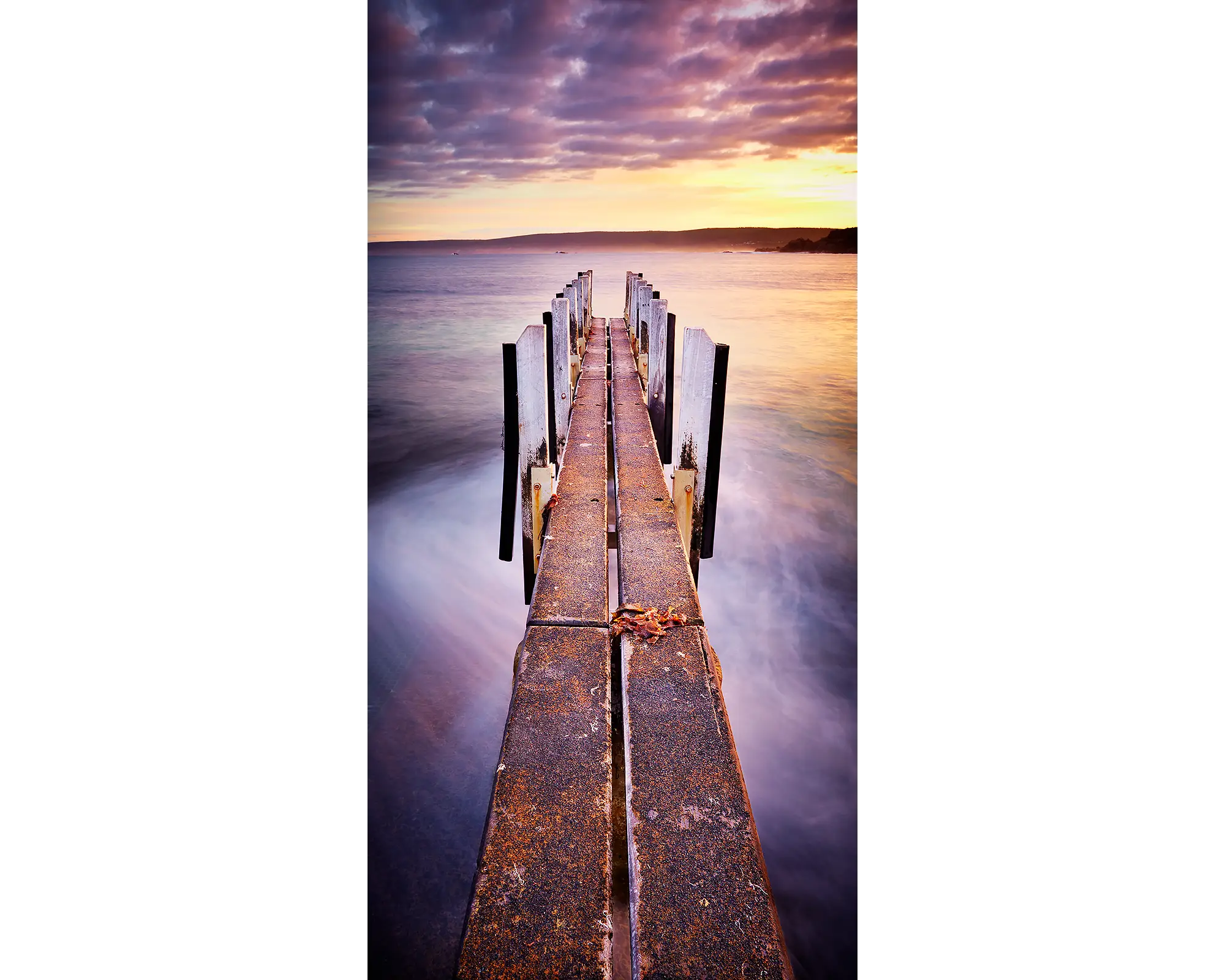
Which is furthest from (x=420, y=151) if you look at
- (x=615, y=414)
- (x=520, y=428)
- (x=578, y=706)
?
(x=578, y=706)

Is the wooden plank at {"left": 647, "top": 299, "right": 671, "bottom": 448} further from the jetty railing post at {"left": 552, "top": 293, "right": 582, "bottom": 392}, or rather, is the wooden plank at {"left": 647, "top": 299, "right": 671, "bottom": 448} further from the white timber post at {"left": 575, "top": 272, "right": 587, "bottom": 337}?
the white timber post at {"left": 575, "top": 272, "right": 587, "bottom": 337}

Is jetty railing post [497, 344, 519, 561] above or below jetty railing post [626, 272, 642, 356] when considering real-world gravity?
below

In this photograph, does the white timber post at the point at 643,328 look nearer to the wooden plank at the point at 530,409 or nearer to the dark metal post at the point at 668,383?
the dark metal post at the point at 668,383

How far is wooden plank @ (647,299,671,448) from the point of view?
12.8 feet

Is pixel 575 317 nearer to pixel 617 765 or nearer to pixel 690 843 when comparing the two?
pixel 617 765

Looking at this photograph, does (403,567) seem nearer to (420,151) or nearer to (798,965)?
(420,151)

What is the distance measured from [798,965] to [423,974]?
1316mm

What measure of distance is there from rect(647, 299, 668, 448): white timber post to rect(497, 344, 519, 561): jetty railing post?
1469mm

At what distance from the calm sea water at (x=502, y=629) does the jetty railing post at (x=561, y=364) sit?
3.15ft

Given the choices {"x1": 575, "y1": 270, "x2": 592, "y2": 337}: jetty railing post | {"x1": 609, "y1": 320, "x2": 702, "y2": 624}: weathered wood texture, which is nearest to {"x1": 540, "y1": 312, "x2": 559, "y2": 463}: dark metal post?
{"x1": 609, "y1": 320, "x2": 702, "y2": 624}: weathered wood texture

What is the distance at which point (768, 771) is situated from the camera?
3.11 metres

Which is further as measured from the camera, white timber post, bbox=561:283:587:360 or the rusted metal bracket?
white timber post, bbox=561:283:587:360

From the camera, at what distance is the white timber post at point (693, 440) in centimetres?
241
